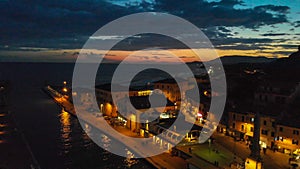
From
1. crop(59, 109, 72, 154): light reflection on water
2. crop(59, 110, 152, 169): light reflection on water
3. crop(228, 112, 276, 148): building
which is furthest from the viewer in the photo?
crop(59, 109, 72, 154): light reflection on water

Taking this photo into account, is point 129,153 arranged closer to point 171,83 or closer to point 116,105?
point 116,105

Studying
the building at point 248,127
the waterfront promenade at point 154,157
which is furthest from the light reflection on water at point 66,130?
the building at point 248,127

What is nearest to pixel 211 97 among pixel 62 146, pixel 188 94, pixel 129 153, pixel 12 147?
pixel 188 94

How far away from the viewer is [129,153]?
78.8 feet

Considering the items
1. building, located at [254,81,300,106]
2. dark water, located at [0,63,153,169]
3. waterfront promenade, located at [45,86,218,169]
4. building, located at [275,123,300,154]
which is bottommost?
dark water, located at [0,63,153,169]

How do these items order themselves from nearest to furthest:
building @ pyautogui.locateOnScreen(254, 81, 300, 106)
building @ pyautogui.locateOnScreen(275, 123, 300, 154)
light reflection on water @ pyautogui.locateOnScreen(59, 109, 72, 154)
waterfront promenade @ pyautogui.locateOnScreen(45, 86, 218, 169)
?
waterfront promenade @ pyautogui.locateOnScreen(45, 86, 218, 169), building @ pyautogui.locateOnScreen(275, 123, 300, 154), building @ pyautogui.locateOnScreen(254, 81, 300, 106), light reflection on water @ pyautogui.locateOnScreen(59, 109, 72, 154)

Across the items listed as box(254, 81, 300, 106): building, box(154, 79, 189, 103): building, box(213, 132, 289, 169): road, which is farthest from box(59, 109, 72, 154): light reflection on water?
box(254, 81, 300, 106): building

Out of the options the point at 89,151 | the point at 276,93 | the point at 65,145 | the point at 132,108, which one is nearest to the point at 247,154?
the point at 276,93

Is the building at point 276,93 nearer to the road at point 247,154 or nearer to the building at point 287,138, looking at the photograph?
the building at point 287,138

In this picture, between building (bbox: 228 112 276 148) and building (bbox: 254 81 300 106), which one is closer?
building (bbox: 228 112 276 148)

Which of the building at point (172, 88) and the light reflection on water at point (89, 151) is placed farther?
the building at point (172, 88)

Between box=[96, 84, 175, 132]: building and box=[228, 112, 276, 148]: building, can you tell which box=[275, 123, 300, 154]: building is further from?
box=[96, 84, 175, 132]: building

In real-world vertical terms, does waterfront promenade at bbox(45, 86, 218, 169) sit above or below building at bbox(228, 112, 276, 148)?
below

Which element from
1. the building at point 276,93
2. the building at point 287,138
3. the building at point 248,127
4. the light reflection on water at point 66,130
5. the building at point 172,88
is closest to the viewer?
the building at point 287,138
